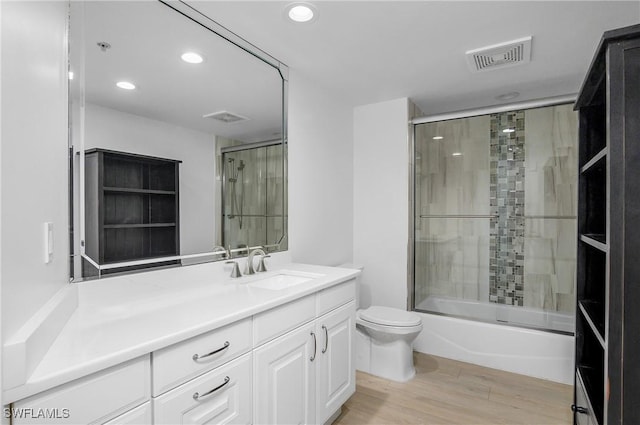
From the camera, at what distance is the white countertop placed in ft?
2.83

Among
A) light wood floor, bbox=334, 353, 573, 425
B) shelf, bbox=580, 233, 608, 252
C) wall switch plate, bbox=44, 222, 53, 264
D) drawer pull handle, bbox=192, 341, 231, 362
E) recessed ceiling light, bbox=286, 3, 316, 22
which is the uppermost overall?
recessed ceiling light, bbox=286, 3, 316, 22

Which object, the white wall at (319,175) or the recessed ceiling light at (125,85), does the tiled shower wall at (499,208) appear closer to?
the white wall at (319,175)

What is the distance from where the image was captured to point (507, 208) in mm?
3029

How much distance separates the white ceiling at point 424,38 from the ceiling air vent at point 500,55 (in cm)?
5

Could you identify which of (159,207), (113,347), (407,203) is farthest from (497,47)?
(113,347)

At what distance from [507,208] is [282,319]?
7.96ft

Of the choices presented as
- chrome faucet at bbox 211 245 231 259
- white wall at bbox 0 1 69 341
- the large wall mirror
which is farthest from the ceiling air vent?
white wall at bbox 0 1 69 341

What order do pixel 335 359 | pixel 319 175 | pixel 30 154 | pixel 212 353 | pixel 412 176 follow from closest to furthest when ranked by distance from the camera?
pixel 30 154 → pixel 212 353 → pixel 335 359 → pixel 319 175 → pixel 412 176

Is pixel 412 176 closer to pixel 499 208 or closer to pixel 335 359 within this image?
pixel 499 208

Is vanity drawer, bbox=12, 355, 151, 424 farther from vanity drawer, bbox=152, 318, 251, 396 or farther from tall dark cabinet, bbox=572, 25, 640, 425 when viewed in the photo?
tall dark cabinet, bbox=572, 25, 640, 425

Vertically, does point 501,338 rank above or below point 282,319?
below

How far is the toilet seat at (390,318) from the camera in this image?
99.0 inches

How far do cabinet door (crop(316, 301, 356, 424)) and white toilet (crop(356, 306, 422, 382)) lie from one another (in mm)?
475

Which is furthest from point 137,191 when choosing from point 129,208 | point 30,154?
point 30,154
